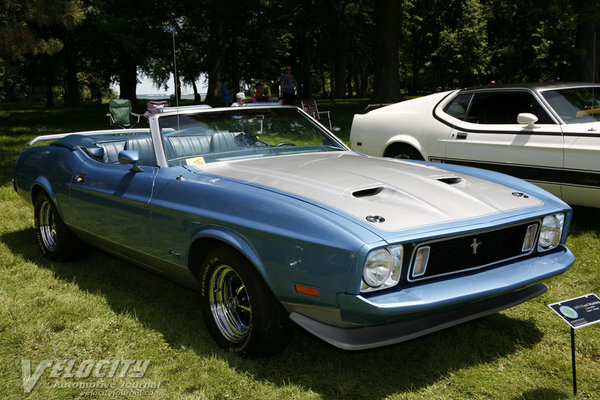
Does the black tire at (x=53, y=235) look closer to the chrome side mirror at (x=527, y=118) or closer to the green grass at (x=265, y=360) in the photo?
the green grass at (x=265, y=360)

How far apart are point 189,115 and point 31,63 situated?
3079 centimetres

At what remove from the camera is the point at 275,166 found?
149 inches

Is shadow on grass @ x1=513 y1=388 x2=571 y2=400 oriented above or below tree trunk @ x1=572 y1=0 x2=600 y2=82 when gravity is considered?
below

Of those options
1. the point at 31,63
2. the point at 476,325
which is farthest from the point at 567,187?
the point at 31,63

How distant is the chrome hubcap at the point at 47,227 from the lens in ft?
17.3

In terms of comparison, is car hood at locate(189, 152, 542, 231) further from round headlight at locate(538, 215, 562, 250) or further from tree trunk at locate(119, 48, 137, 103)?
tree trunk at locate(119, 48, 137, 103)

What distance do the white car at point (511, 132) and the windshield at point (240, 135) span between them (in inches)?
91.4

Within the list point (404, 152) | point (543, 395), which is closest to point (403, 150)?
point (404, 152)

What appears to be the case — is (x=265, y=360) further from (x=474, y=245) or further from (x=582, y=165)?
(x=582, y=165)

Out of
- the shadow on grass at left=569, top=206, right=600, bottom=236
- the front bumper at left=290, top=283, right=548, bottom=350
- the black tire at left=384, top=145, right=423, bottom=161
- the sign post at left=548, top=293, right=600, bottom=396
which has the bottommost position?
the shadow on grass at left=569, top=206, right=600, bottom=236

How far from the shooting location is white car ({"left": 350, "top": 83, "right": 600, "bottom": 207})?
218 inches

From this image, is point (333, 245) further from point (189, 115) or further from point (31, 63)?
point (31, 63)

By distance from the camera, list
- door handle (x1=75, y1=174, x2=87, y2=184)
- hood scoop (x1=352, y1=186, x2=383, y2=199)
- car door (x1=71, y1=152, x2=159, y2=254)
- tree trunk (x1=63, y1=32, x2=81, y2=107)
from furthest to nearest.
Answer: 1. tree trunk (x1=63, y1=32, x2=81, y2=107)
2. door handle (x1=75, y1=174, x2=87, y2=184)
3. car door (x1=71, y1=152, x2=159, y2=254)
4. hood scoop (x1=352, y1=186, x2=383, y2=199)

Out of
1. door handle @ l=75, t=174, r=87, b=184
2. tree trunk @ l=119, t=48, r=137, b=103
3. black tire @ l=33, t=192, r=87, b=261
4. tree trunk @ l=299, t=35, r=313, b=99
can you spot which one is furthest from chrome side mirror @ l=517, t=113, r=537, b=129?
tree trunk @ l=119, t=48, r=137, b=103
